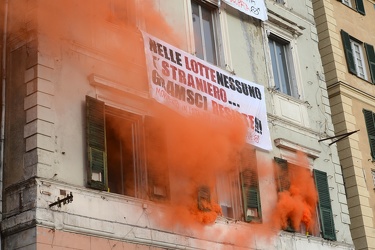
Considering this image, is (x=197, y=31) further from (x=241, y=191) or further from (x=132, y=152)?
(x=132, y=152)

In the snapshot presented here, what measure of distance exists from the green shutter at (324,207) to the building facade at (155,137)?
0.04m

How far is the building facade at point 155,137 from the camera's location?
12367mm

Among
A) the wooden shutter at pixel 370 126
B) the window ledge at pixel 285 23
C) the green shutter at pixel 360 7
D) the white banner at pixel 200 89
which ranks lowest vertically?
the white banner at pixel 200 89

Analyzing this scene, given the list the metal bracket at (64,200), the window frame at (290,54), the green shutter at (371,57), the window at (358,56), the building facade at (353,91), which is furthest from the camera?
the green shutter at (371,57)

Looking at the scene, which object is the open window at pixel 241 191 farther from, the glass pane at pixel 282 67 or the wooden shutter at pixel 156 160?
the glass pane at pixel 282 67

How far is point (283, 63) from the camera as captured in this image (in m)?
19.0

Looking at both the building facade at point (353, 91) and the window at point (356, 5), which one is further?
the window at point (356, 5)

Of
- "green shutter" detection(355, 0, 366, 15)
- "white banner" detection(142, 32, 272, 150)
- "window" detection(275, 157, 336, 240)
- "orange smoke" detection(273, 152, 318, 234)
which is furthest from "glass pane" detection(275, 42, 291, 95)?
"green shutter" detection(355, 0, 366, 15)

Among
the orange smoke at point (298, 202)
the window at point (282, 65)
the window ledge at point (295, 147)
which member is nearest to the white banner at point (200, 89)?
the window ledge at point (295, 147)

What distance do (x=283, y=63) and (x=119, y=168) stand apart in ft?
22.5

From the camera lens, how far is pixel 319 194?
17.5m

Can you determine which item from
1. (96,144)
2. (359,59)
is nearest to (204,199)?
(96,144)

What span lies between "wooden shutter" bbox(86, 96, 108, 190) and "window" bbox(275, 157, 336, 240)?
5.01 meters

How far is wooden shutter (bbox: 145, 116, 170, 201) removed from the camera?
45.2 ft
